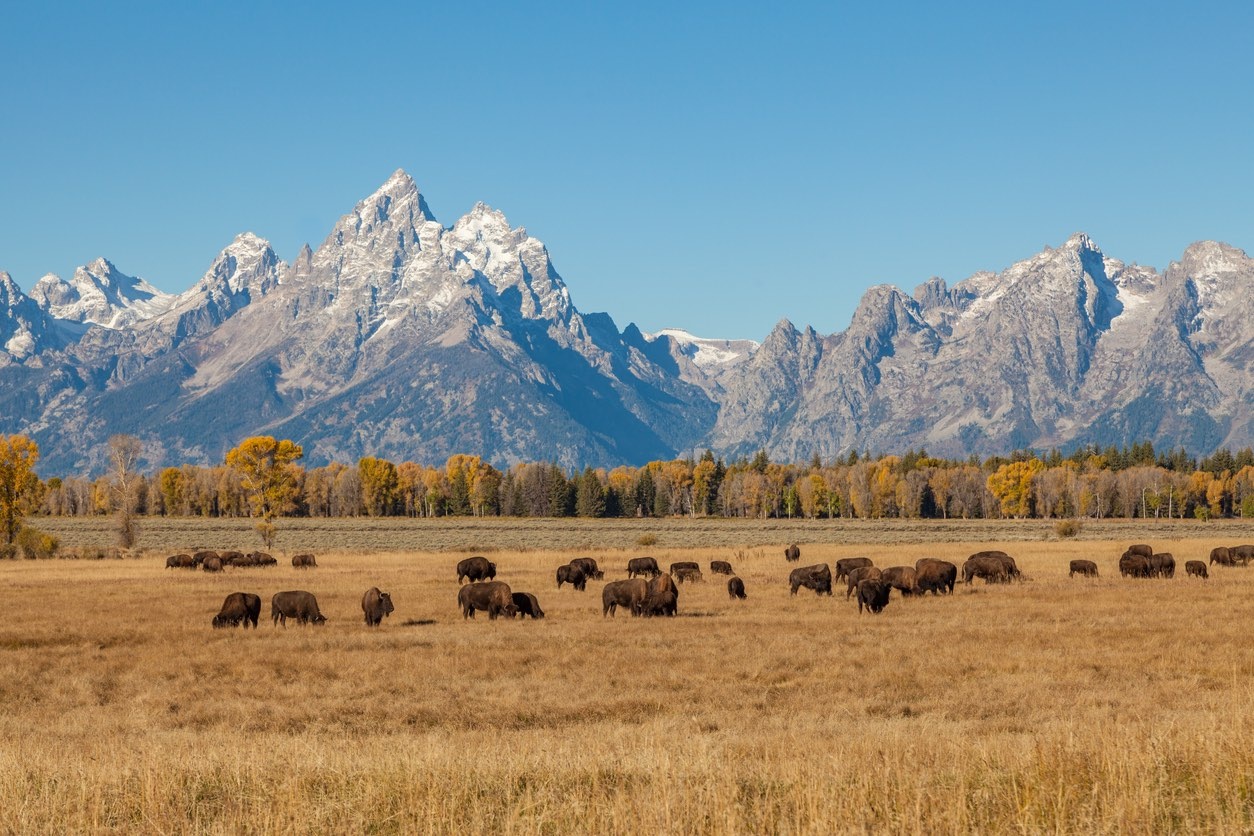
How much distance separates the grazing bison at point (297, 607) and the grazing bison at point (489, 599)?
185 inches

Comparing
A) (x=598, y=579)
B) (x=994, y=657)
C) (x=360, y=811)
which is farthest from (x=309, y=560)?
(x=360, y=811)

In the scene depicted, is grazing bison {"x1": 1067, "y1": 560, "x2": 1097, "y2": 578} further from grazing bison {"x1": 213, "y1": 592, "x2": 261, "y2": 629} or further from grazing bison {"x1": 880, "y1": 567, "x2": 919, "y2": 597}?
grazing bison {"x1": 213, "y1": 592, "x2": 261, "y2": 629}

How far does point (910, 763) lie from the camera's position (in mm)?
11836

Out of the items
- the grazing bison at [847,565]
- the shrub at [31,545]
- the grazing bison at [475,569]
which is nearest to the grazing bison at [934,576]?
the grazing bison at [847,565]

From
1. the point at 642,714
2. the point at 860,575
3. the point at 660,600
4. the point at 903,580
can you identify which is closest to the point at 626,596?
the point at 660,600

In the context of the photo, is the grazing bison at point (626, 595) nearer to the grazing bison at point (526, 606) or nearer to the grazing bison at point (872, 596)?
the grazing bison at point (526, 606)

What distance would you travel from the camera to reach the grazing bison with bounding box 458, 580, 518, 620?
116 feet

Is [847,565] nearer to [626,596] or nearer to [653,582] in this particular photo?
[653,582]

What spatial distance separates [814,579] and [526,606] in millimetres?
13808

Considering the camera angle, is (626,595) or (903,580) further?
(903,580)

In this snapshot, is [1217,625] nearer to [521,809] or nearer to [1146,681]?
[1146,681]

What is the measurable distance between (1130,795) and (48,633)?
96.6 feet

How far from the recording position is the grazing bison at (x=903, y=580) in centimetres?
4144

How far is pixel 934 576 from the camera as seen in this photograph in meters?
42.5
